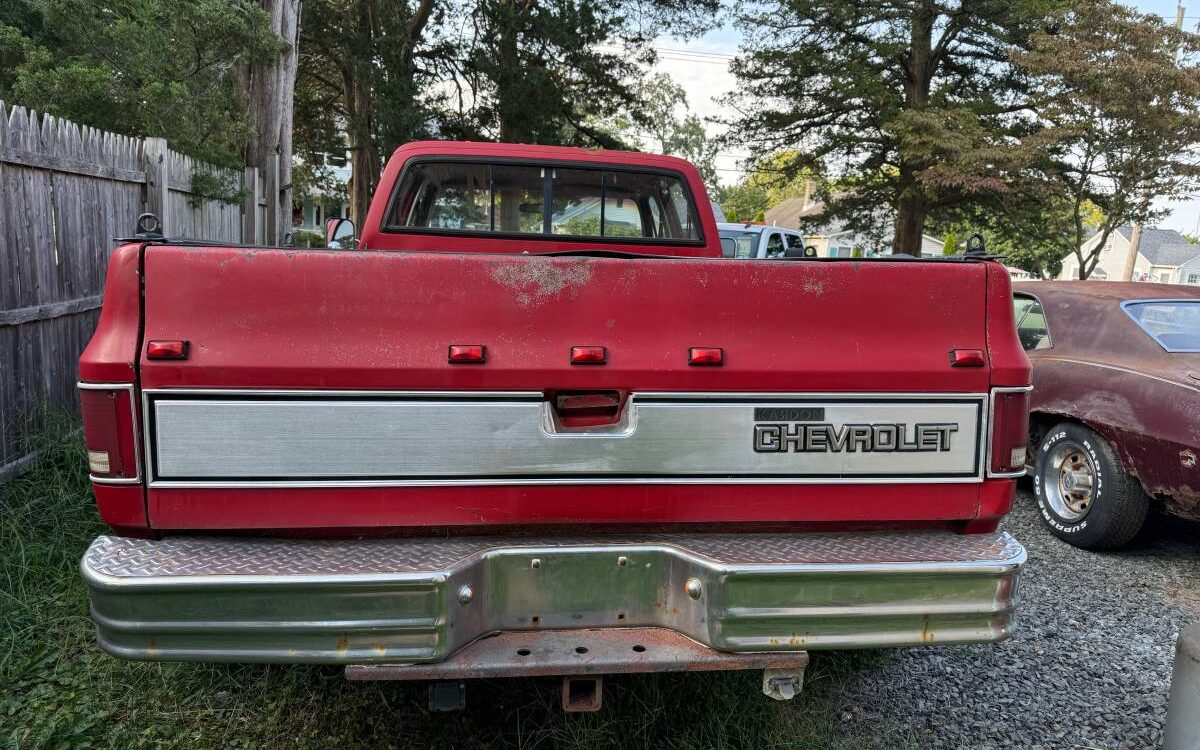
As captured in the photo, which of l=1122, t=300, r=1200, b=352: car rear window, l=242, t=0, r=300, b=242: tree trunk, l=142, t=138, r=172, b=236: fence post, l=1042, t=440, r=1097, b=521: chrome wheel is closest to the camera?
l=1122, t=300, r=1200, b=352: car rear window

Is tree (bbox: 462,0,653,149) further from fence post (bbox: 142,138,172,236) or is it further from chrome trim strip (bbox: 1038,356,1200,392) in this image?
chrome trim strip (bbox: 1038,356,1200,392)

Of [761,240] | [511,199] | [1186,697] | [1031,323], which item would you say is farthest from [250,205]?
[1186,697]

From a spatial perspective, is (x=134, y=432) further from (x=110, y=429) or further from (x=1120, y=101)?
(x=1120, y=101)

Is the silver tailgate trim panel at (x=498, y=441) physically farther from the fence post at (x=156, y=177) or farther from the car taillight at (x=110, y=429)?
the fence post at (x=156, y=177)

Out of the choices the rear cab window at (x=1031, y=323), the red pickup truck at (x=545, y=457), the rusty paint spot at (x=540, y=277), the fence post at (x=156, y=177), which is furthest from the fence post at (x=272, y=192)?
the rusty paint spot at (x=540, y=277)

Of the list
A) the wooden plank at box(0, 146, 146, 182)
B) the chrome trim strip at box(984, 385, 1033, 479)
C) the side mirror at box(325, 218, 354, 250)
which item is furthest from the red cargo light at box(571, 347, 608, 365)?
the wooden plank at box(0, 146, 146, 182)

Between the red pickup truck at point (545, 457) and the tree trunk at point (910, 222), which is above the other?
the tree trunk at point (910, 222)

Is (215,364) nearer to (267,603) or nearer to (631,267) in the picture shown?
(267,603)

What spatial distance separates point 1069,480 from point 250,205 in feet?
29.5

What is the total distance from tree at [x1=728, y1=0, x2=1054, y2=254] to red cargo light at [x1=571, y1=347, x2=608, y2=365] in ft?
56.8

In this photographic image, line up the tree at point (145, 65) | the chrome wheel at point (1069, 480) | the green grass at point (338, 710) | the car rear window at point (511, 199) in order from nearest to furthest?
the green grass at point (338, 710)
the car rear window at point (511, 199)
the chrome wheel at point (1069, 480)
the tree at point (145, 65)

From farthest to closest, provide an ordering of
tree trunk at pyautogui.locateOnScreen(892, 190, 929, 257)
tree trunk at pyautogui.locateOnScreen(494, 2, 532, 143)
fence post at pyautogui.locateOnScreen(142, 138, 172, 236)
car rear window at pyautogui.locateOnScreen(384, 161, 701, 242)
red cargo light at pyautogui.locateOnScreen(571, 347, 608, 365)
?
tree trunk at pyautogui.locateOnScreen(892, 190, 929, 257) → tree trunk at pyautogui.locateOnScreen(494, 2, 532, 143) → fence post at pyautogui.locateOnScreen(142, 138, 172, 236) → car rear window at pyautogui.locateOnScreen(384, 161, 701, 242) → red cargo light at pyautogui.locateOnScreen(571, 347, 608, 365)

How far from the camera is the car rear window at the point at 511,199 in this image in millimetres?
4098

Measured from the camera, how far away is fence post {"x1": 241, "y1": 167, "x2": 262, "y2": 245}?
9.44 meters
